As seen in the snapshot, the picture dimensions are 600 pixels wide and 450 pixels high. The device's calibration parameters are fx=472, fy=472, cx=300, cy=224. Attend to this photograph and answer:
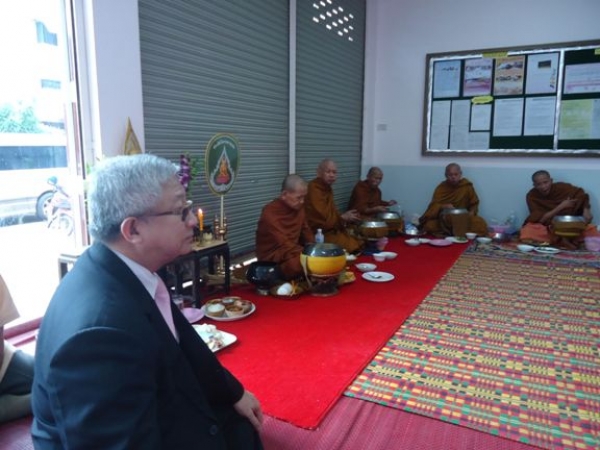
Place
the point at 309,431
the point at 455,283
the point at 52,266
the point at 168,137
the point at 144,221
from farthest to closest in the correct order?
the point at 455,283
the point at 168,137
the point at 52,266
the point at 309,431
the point at 144,221

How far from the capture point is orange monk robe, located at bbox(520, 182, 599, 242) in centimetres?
606

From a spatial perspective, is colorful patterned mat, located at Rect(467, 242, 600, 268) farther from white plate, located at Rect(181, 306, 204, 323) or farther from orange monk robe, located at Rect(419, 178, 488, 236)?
white plate, located at Rect(181, 306, 204, 323)

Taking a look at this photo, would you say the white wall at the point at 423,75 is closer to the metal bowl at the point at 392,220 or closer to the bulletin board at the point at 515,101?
the bulletin board at the point at 515,101

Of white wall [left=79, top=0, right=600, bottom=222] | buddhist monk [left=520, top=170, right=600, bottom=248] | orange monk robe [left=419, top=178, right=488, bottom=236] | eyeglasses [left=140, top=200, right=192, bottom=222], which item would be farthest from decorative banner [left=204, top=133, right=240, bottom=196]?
white wall [left=79, top=0, right=600, bottom=222]

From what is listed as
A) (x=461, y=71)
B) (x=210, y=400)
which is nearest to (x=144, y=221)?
(x=210, y=400)

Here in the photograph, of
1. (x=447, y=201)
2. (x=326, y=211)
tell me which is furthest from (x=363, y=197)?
(x=326, y=211)

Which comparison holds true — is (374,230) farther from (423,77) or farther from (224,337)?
(423,77)

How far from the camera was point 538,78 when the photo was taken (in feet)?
22.0

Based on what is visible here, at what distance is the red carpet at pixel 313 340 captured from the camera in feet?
7.45

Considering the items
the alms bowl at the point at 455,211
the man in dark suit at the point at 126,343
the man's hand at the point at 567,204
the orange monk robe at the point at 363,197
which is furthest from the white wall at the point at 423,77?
the man in dark suit at the point at 126,343

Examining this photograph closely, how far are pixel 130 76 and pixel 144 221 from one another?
2350 millimetres

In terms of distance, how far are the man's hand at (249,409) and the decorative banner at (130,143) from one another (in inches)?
85.0

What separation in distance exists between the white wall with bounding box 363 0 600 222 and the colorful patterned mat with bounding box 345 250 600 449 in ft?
10.5

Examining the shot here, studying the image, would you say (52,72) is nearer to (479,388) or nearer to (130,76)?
(130,76)
